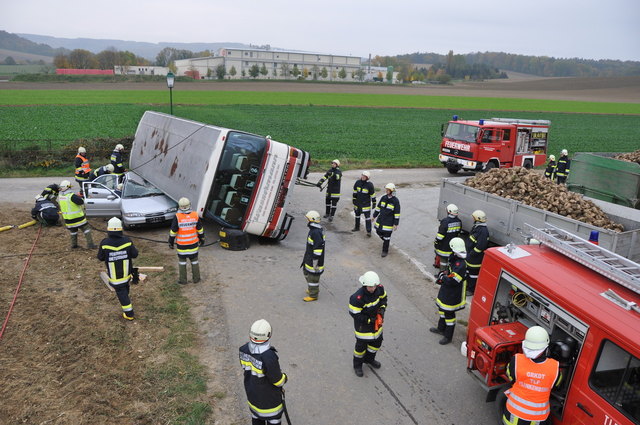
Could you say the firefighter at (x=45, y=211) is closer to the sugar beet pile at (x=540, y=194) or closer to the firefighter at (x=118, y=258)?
the firefighter at (x=118, y=258)

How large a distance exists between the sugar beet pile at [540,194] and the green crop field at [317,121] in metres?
11.9

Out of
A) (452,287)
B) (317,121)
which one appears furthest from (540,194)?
(317,121)

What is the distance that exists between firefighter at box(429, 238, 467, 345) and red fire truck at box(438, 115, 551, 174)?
532 inches

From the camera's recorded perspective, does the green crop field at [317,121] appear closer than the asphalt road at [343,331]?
No

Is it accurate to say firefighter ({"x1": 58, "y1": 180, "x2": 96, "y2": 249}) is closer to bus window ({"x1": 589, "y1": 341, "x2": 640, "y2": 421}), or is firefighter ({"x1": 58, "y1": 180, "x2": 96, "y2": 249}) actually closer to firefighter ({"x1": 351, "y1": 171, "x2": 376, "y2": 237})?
firefighter ({"x1": 351, "y1": 171, "x2": 376, "y2": 237})

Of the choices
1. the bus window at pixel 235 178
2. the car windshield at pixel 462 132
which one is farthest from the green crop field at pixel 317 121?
the bus window at pixel 235 178

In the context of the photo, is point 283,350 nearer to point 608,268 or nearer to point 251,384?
point 251,384

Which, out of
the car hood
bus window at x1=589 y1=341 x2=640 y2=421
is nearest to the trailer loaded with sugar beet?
bus window at x1=589 y1=341 x2=640 y2=421

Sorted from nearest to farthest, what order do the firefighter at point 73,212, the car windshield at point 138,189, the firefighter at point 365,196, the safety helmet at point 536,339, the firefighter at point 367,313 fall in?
the safety helmet at point 536,339 → the firefighter at point 367,313 → the firefighter at point 73,212 → the firefighter at point 365,196 → the car windshield at point 138,189

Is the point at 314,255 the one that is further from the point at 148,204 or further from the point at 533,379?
the point at 148,204

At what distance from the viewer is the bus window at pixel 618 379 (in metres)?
3.96

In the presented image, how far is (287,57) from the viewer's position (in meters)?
137

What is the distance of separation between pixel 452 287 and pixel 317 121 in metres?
34.4

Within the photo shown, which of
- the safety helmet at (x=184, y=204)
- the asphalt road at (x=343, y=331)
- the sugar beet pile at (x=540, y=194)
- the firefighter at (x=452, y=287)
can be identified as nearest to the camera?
the asphalt road at (x=343, y=331)
